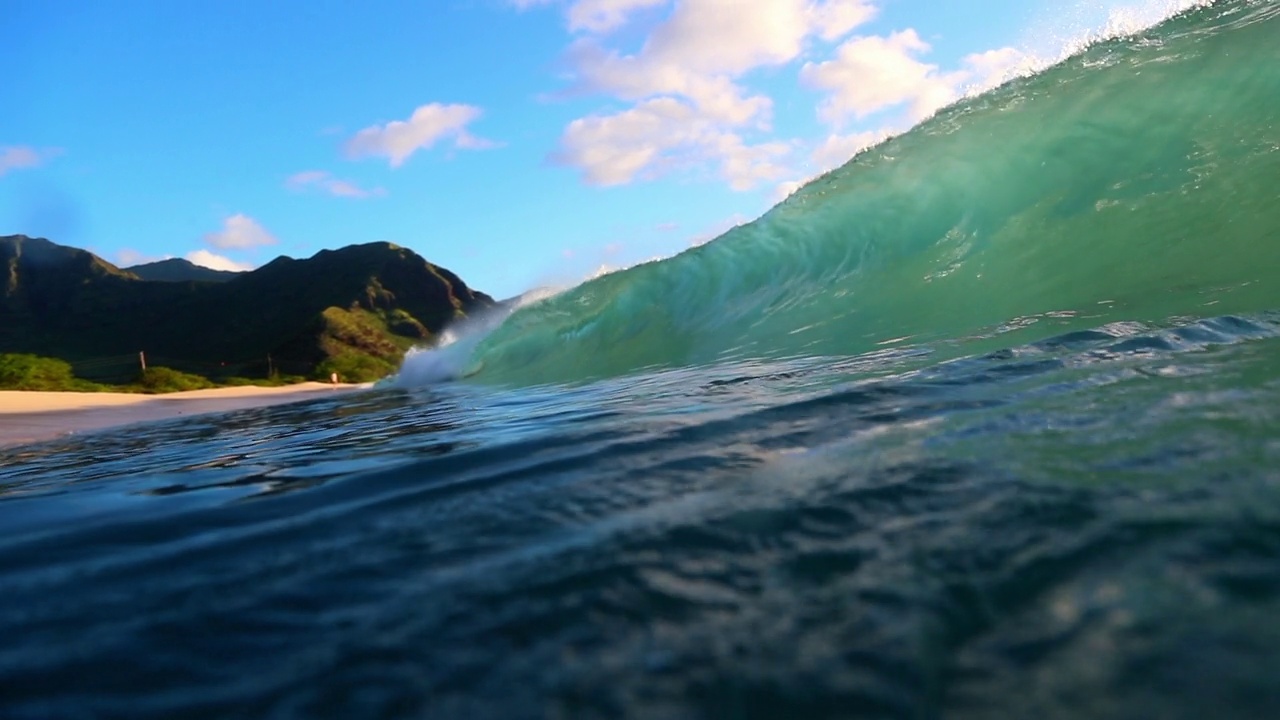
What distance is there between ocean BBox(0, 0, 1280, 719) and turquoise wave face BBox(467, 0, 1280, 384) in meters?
0.41

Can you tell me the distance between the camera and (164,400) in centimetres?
1558

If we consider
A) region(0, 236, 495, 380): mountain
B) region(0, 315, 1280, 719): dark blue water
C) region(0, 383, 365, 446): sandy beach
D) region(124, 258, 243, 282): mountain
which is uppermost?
region(124, 258, 243, 282): mountain

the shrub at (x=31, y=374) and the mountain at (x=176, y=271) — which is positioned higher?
the mountain at (x=176, y=271)

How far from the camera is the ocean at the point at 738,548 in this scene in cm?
101

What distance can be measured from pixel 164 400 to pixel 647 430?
1603 centimetres

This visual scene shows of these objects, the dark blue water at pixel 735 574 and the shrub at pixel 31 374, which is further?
the shrub at pixel 31 374

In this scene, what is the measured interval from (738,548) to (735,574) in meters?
0.13

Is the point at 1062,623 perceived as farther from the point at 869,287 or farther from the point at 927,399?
the point at 869,287

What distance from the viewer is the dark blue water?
100 centimetres

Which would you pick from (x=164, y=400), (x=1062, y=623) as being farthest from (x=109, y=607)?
(x=164, y=400)

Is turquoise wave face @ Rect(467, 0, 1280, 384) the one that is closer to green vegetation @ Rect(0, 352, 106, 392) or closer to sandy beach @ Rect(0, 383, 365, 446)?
sandy beach @ Rect(0, 383, 365, 446)

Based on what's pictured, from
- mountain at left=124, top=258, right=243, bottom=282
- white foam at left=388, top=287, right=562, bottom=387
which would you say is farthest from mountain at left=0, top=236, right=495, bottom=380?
white foam at left=388, top=287, right=562, bottom=387

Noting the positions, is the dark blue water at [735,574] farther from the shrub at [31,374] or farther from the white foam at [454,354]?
the shrub at [31,374]

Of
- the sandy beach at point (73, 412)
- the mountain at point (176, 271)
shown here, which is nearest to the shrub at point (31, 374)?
the sandy beach at point (73, 412)
